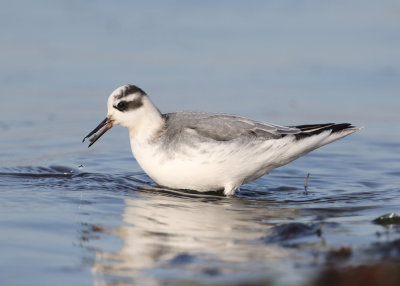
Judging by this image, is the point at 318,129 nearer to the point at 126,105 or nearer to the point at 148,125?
the point at 148,125

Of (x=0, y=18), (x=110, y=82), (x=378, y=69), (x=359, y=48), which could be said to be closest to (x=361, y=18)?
(x=359, y=48)

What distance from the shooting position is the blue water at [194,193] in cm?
535

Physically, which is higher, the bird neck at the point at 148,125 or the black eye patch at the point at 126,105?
the black eye patch at the point at 126,105

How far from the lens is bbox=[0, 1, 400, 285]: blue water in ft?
17.5

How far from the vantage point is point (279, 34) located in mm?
16328

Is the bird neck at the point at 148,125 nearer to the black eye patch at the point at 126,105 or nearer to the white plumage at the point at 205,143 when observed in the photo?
the white plumage at the point at 205,143

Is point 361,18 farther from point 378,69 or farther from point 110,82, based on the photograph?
point 110,82

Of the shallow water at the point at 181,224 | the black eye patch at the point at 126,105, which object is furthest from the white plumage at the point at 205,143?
the shallow water at the point at 181,224

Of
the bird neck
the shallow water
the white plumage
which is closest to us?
the shallow water

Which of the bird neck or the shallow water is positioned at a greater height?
the bird neck

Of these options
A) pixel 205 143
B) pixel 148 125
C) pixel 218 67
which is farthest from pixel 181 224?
pixel 218 67

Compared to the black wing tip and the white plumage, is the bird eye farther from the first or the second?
the black wing tip

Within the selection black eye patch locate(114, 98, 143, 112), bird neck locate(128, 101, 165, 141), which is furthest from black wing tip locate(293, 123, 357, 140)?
black eye patch locate(114, 98, 143, 112)

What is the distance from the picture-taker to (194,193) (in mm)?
8203
